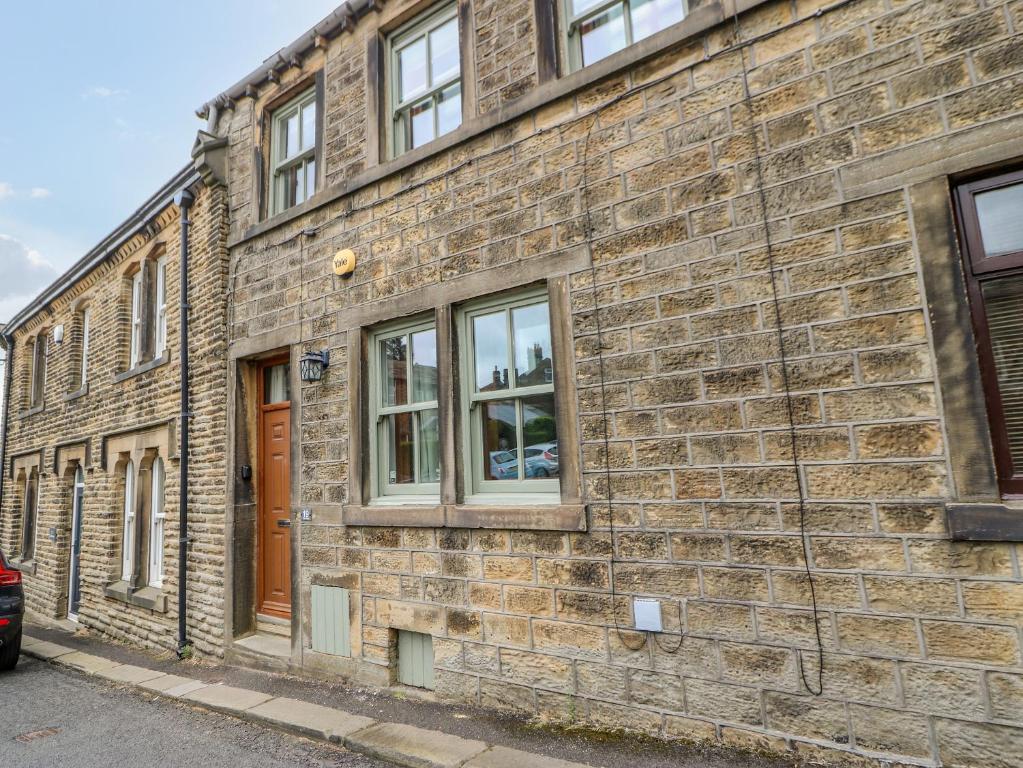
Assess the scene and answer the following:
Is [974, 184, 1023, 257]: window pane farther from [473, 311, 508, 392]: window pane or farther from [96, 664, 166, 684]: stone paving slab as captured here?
[96, 664, 166, 684]: stone paving slab

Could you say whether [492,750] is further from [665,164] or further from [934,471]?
[665,164]

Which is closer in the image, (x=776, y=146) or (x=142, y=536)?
(x=776, y=146)

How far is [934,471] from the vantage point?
323cm

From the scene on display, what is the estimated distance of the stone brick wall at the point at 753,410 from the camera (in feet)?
10.6

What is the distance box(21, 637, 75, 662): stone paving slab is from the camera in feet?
25.9

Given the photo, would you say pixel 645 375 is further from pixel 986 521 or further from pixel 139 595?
pixel 139 595

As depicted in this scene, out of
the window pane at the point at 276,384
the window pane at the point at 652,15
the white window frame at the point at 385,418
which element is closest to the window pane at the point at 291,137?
the window pane at the point at 276,384

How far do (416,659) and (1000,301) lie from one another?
4910 millimetres

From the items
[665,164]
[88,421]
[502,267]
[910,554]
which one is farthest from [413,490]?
[88,421]

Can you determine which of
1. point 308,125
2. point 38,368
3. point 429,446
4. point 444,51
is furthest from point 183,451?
point 38,368

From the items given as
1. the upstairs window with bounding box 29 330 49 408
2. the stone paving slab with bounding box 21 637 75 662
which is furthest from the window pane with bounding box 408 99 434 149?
the upstairs window with bounding box 29 330 49 408

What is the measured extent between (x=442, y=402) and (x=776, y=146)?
3165 millimetres

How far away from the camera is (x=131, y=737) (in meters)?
4.89

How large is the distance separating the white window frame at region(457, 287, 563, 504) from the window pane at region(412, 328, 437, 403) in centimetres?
41
